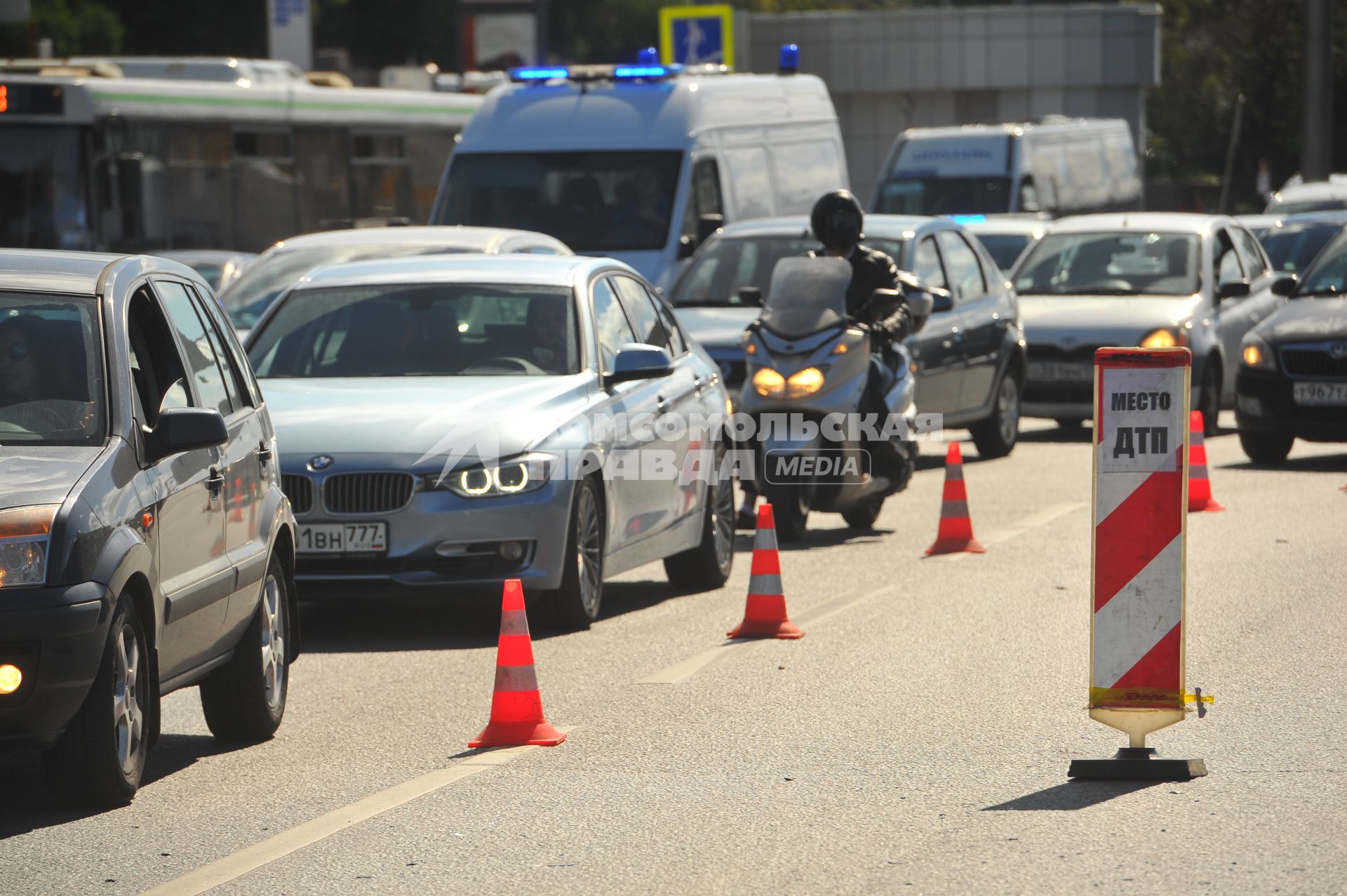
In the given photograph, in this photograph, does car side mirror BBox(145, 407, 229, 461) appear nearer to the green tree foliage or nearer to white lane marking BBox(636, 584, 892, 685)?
white lane marking BBox(636, 584, 892, 685)

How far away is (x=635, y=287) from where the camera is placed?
12.3 m

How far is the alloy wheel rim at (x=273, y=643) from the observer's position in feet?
26.7

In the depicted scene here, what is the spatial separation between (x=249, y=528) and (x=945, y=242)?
1103 cm

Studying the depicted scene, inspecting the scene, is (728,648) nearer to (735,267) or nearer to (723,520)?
(723,520)

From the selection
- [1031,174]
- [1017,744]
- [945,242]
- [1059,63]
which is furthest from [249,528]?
[1059,63]

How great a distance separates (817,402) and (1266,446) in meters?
6.12

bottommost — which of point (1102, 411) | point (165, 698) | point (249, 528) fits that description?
point (165, 698)

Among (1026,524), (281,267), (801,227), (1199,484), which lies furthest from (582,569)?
(281,267)

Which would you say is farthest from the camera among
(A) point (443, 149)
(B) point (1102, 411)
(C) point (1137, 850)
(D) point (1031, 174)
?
(D) point (1031, 174)

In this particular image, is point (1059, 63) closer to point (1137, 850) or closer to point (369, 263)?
point (369, 263)

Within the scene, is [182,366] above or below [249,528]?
above

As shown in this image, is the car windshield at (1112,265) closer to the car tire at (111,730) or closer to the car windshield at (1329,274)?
the car windshield at (1329,274)

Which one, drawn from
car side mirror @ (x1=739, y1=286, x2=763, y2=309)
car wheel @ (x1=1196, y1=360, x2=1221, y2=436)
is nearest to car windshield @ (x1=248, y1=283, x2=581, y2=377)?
car side mirror @ (x1=739, y1=286, x2=763, y2=309)

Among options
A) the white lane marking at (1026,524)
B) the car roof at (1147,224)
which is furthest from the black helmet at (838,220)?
the car roof at (1147,224)
